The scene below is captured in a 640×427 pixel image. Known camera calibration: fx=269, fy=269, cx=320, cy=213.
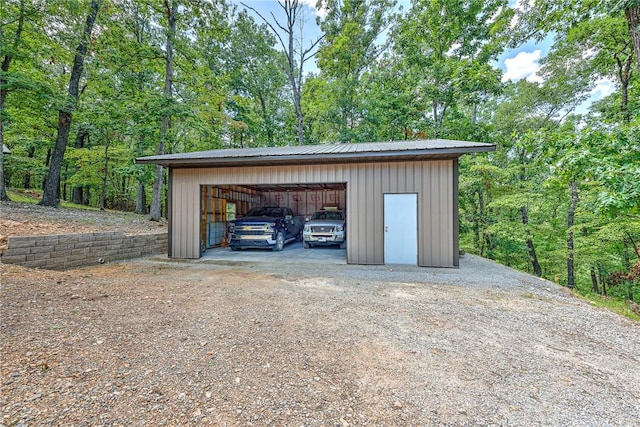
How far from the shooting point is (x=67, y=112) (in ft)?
32.9

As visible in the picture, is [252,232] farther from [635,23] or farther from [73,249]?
[635,23]

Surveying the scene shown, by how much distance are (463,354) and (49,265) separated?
7.06 meters

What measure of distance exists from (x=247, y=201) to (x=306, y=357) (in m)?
10.7

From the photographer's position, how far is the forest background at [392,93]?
827 cm

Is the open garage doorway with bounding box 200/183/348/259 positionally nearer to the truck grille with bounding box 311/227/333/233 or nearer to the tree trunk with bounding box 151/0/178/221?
the truck grille with bounding box 311/227/333/233

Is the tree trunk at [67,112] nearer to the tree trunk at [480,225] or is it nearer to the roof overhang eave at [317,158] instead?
the roof overhang eave at [317,158]

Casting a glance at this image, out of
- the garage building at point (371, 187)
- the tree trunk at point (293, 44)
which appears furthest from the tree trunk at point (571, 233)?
the tree trunk at point (293, 44)

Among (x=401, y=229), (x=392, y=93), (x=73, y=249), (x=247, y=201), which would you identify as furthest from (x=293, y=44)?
(x=73, y=249)

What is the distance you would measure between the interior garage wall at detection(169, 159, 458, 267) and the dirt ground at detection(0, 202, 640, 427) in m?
2.15

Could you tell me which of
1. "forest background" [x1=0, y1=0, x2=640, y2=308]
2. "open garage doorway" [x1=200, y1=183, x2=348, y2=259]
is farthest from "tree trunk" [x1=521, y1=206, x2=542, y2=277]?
"open garage doorway" [x1=200, y1=183, x2=348, y2=259]

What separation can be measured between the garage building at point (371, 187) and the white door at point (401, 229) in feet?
0.08

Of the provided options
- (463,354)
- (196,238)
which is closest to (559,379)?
(463,354)

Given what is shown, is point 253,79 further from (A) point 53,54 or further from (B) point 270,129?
(A) point 53,54

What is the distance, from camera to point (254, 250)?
918 cm
